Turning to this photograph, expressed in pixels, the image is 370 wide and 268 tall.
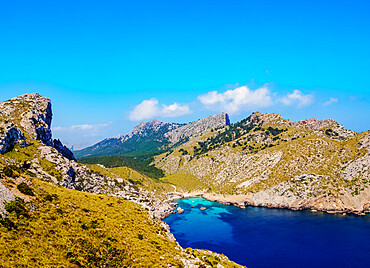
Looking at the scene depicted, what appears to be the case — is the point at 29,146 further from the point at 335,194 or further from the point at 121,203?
the point at 335,194

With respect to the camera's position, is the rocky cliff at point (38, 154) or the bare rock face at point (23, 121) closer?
the rocky cliff at point (38, 154)

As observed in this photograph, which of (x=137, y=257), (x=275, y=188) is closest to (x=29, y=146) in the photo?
(x=137, y=257)

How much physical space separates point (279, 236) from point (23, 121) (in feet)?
654

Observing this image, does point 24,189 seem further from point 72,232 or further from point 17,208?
point 72,232

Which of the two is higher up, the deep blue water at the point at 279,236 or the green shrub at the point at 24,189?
the green shrub at the point at 24,189

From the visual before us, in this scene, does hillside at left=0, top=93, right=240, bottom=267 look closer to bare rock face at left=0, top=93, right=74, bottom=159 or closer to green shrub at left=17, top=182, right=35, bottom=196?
green shrub at left=17, top=182, right=35, bottom=196

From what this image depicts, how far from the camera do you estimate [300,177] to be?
18325 centimetres

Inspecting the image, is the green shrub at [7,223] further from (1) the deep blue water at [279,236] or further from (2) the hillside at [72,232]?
(1) the deep blue water at [279,236]

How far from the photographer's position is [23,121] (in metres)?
158

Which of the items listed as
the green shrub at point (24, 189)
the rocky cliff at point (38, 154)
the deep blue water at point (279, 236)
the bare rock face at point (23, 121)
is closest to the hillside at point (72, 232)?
the green shrub at point (24, 189)

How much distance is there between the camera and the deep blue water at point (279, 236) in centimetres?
9494

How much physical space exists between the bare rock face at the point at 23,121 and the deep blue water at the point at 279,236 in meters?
121

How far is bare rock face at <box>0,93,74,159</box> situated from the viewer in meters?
127

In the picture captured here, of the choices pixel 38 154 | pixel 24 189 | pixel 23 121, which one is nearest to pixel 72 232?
pixel 24 189
